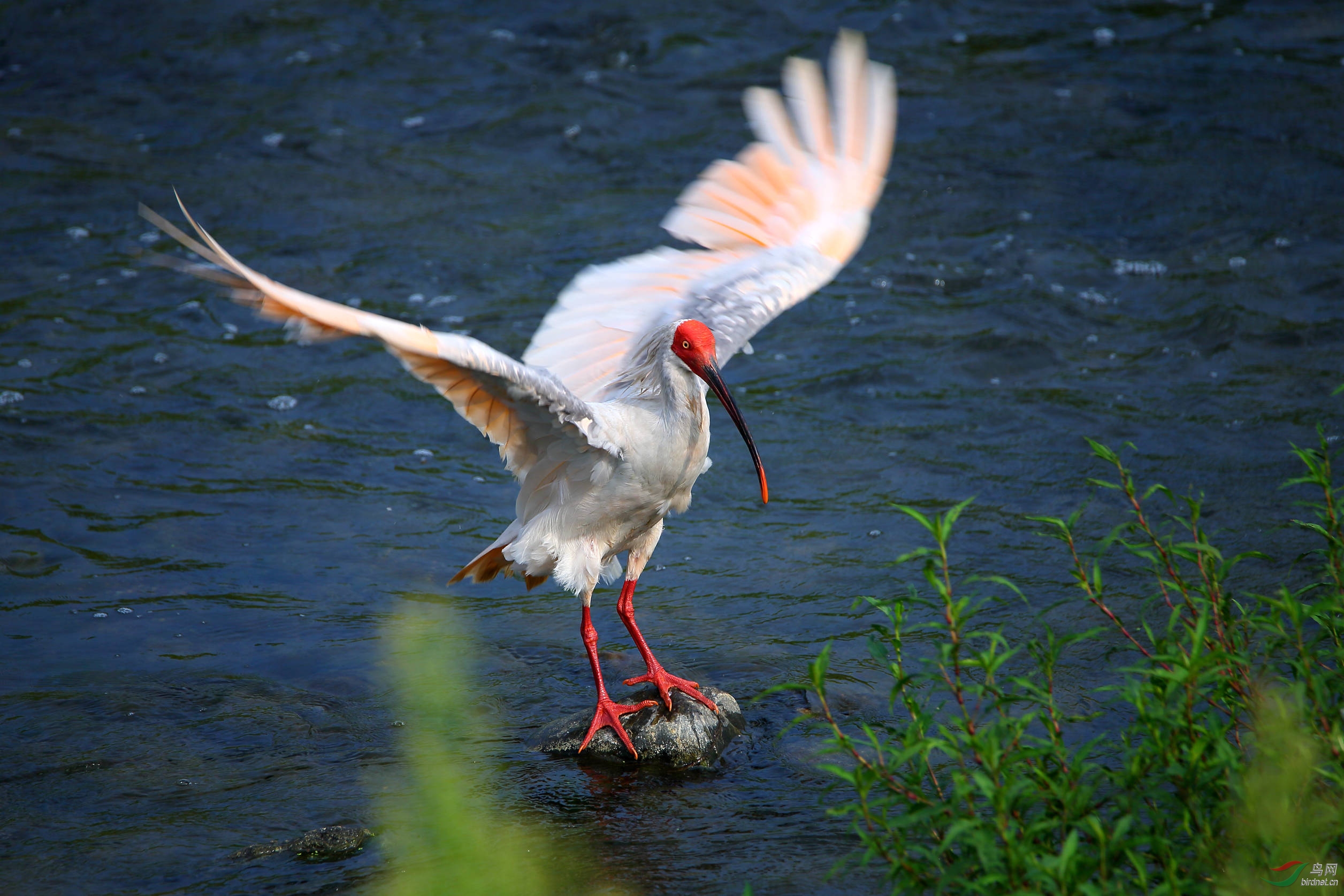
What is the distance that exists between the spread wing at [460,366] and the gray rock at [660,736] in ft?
3.14

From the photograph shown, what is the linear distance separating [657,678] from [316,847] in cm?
135

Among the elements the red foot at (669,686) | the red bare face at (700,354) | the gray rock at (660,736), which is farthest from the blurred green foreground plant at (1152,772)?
the red bare face at (700,354)

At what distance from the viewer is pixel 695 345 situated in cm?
427

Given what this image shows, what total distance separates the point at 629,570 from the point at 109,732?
200 centimetres

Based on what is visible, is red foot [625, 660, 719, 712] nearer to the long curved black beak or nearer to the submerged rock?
the long curved black beak

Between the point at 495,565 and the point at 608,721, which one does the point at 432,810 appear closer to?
the point at 608,721

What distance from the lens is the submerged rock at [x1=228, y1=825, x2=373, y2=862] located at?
363 cm

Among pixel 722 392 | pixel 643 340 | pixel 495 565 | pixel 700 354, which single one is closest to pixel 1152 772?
pixel 722 392

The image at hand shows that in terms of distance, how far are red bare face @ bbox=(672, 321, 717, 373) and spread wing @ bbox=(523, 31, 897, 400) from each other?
706mm

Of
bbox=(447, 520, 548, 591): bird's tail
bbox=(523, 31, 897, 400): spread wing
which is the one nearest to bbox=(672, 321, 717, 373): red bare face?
bbox=(523, 31, 897, 400): spread wing

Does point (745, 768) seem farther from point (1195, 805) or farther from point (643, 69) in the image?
point (643, 69)

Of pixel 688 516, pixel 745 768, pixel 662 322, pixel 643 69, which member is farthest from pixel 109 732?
pixel 643 69

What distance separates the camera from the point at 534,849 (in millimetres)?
3693

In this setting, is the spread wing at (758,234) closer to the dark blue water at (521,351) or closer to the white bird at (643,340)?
the white bird at (643,340)
